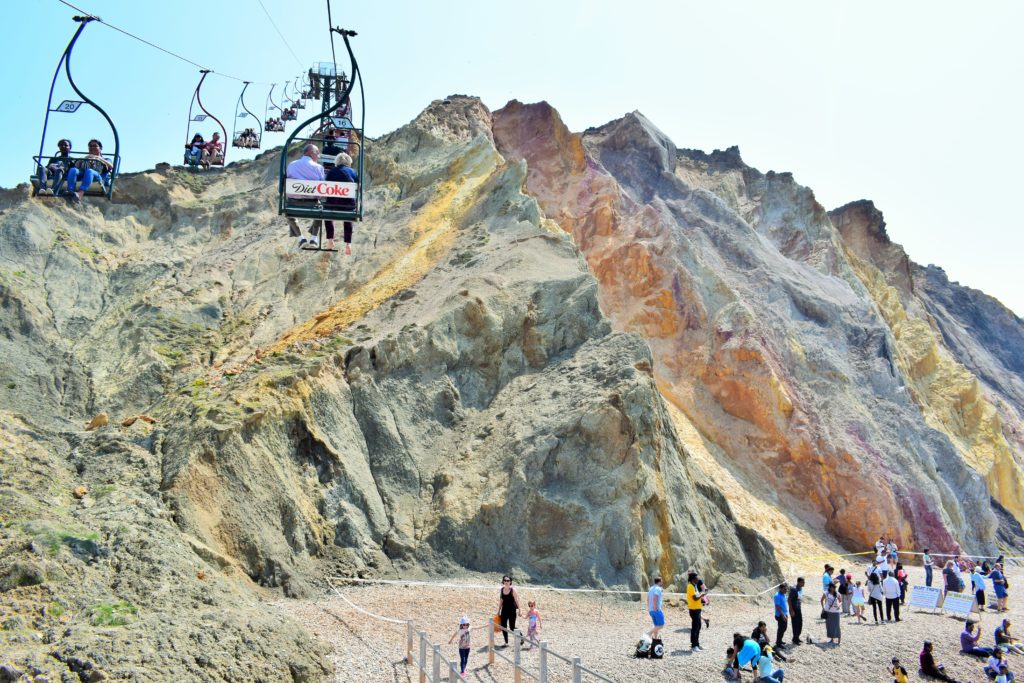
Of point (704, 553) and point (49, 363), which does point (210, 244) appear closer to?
point (49, 363)

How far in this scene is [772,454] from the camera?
3575 cm

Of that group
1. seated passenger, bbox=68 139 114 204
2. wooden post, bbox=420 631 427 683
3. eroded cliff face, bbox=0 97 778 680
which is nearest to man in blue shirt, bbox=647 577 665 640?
eroded cliff face, bbox=0 97 778 680

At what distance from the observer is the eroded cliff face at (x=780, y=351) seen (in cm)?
3494

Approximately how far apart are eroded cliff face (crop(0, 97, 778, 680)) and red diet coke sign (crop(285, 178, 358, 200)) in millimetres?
6464

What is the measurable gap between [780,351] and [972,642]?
20725mm

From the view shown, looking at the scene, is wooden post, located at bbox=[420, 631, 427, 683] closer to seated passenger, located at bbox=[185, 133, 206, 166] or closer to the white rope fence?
the white rope fence

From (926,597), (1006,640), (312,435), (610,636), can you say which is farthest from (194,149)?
(1006,640)

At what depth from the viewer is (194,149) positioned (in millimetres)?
30719

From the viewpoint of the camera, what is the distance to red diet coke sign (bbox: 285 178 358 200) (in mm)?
16047

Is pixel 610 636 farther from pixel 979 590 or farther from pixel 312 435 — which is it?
pixel 979 590

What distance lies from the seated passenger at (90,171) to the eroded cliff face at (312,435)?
5.42 metres

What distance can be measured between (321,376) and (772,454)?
1941cm

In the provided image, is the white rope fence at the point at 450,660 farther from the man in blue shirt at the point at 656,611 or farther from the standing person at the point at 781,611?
the standing person at the point at 781,611

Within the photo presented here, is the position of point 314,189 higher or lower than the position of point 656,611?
Result: higher
